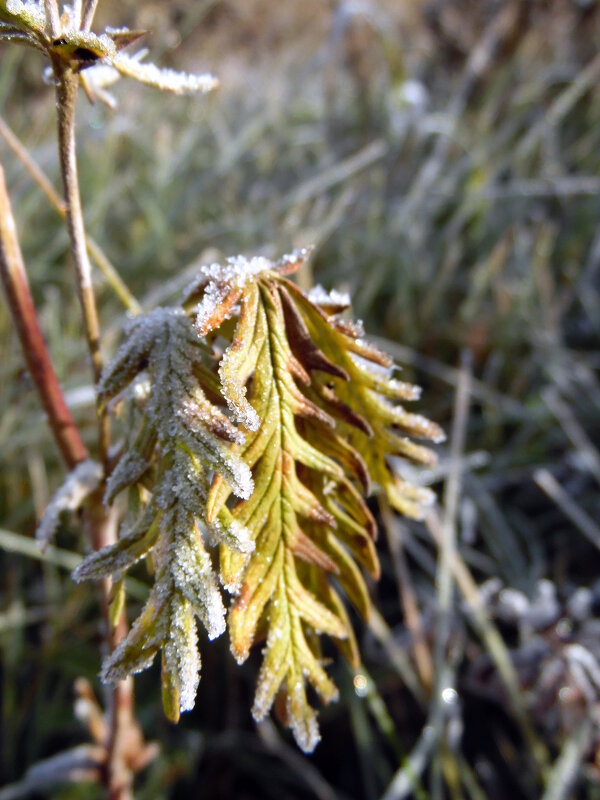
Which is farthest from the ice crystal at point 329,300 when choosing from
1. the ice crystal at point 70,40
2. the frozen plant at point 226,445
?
the ice crystal at point 70,40

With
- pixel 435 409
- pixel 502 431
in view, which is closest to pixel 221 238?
pixel 435 409

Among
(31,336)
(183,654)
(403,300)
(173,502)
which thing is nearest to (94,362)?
(31,336)

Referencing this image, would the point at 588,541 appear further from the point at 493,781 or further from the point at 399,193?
the point at 399,193

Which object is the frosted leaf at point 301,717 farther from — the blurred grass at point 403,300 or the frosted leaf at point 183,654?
the blurred grass at point 403,300

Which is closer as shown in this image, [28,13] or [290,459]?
[28,13]

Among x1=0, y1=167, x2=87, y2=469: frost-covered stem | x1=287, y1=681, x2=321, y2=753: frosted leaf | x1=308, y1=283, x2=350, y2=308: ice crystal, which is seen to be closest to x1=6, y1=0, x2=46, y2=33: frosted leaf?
x1=0, y1=167, x2=87, y2=469: frost-covered stem

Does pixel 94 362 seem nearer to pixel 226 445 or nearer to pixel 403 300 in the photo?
pixel 226 445
